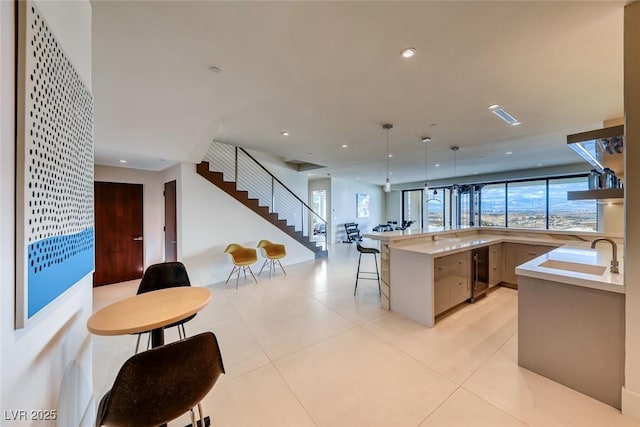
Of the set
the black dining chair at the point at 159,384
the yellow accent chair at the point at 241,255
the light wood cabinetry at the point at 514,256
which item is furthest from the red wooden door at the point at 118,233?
the light wood cabinetry at the point at 514,256

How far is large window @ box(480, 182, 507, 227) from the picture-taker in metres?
9.16

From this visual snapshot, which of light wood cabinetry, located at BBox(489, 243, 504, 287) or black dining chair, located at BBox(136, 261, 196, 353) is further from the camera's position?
light wood cabinetry, located at BBox(489, 243, 504, 287)

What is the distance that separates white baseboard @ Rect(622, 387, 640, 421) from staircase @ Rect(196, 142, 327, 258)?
5368 millimetres

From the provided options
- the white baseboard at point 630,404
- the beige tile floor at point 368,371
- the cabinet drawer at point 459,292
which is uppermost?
the cabinet drawer at point 459,292

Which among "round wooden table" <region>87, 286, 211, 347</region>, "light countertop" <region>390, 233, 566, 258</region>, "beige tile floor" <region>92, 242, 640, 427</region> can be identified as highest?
"light countertop" <region>390, 233, 566, 258</region>

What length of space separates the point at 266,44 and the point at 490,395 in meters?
3.29

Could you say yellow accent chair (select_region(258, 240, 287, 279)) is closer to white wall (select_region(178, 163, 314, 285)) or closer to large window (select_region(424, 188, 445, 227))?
white wall (select_region(178, 163, 314, 285))

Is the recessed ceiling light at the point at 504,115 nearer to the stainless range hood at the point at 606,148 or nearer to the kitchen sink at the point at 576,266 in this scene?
the stainless range hood at the point at 606,148

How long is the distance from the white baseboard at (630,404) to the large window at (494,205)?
8598 mm

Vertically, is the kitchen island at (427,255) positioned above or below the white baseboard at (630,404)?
above

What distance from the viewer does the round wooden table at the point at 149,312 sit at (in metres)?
1.33

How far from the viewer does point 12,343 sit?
2.70 ft

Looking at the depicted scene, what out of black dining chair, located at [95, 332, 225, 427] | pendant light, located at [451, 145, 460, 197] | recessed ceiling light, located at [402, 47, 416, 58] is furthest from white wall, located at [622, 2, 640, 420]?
pendant light, located at [451, 145, 460, 197]

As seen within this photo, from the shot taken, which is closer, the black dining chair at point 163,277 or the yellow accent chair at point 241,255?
the black dining chair at point 163,277
